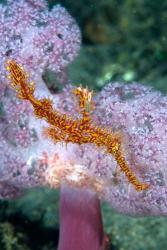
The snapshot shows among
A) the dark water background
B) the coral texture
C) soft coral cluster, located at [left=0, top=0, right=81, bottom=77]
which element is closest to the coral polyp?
the coral texture

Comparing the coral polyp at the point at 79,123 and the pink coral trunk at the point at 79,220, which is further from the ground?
the coral polyp at the point at 79,123

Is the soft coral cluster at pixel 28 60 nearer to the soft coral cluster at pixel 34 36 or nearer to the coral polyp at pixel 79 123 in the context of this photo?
the soft coral cluster at pixel 34 36

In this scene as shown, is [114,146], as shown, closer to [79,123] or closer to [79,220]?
[79,123]

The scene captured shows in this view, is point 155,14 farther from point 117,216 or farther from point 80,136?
point 80,136

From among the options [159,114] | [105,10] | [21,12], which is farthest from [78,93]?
[105,10]

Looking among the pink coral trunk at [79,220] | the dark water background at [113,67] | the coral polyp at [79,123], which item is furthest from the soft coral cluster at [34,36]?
the dark water background at [113,67]

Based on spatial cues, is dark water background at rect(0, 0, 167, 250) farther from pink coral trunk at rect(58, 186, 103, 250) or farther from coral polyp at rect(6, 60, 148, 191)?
coral polyp at rect(6, 60, 148, 191)

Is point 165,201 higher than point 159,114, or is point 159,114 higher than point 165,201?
point 159,114

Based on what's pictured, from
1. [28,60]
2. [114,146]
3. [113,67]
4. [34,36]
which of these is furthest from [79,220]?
[113,67]
